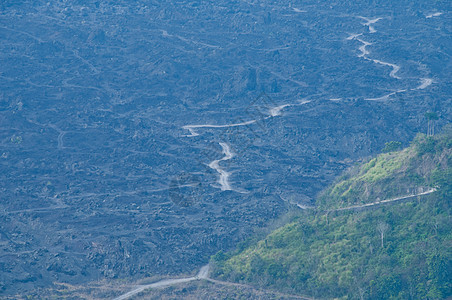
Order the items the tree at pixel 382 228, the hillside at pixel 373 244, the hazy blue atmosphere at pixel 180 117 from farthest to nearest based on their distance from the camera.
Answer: the hazy blue atmosphere at pixel 180 117
the tree at pixel 382 228
the hillside at pixel 373 244

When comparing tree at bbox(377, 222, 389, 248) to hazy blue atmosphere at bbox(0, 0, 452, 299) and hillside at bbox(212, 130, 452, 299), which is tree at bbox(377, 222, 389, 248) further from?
hazy blue atmosphere at bbox(0, 0, 452, 299)

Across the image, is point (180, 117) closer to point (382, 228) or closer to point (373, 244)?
point (373, 244)

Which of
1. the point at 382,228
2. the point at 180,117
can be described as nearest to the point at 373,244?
the point at 382,228

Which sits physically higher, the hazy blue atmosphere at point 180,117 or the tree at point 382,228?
the tree at point 382,228

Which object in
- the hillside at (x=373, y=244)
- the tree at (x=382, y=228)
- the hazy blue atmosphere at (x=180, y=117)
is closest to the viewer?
the hillside at (x=373, y=244)

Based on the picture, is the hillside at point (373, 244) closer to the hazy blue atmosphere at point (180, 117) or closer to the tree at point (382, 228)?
the tree at point (382, 228)

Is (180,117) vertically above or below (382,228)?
below

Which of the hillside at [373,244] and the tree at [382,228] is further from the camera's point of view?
the tree at [382,228]

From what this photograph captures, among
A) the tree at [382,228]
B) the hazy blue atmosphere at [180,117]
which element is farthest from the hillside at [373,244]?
the hazy blue atmosphere at [180,117]
